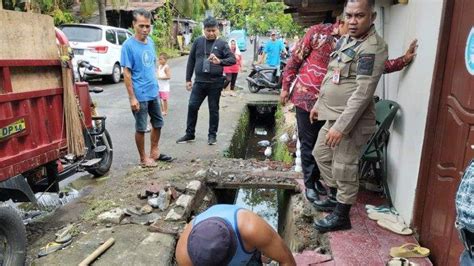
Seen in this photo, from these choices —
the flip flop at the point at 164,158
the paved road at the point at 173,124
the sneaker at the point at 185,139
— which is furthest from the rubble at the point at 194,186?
the sneaker at the point at 185,139

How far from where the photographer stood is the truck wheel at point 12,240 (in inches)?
116

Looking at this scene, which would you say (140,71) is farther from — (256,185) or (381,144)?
(381,144)

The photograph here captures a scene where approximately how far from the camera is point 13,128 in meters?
3.03

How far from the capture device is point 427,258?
286 centimetres

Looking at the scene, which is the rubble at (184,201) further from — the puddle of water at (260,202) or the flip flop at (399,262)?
the flip flop at (399,262)

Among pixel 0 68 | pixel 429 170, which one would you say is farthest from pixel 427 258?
pixel 0 68

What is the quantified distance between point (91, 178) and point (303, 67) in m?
3.28

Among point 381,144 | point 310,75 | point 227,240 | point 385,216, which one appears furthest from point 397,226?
point 227,240

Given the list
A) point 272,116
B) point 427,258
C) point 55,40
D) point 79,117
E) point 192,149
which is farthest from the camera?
point 272,116

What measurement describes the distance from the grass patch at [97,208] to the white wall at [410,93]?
9.11 ft

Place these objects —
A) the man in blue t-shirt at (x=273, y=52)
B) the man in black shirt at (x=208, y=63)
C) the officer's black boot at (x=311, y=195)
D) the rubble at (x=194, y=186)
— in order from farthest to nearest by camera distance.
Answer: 1. the man in blue t-shirt at (x=273, y=52)
2. the man in black shirt at (x=208, y=63)
3. the rubble at (x=194, y=186)
4. the officer's black boot at (x=311, y=195)

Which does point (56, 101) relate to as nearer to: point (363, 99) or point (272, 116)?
point (363, 99)

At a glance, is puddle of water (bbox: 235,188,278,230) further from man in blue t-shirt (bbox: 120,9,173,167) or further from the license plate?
the license plate

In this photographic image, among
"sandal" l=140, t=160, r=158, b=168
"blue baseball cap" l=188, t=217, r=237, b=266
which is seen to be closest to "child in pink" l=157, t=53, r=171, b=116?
"sandal" l=140, t=160, r=158, b=168
